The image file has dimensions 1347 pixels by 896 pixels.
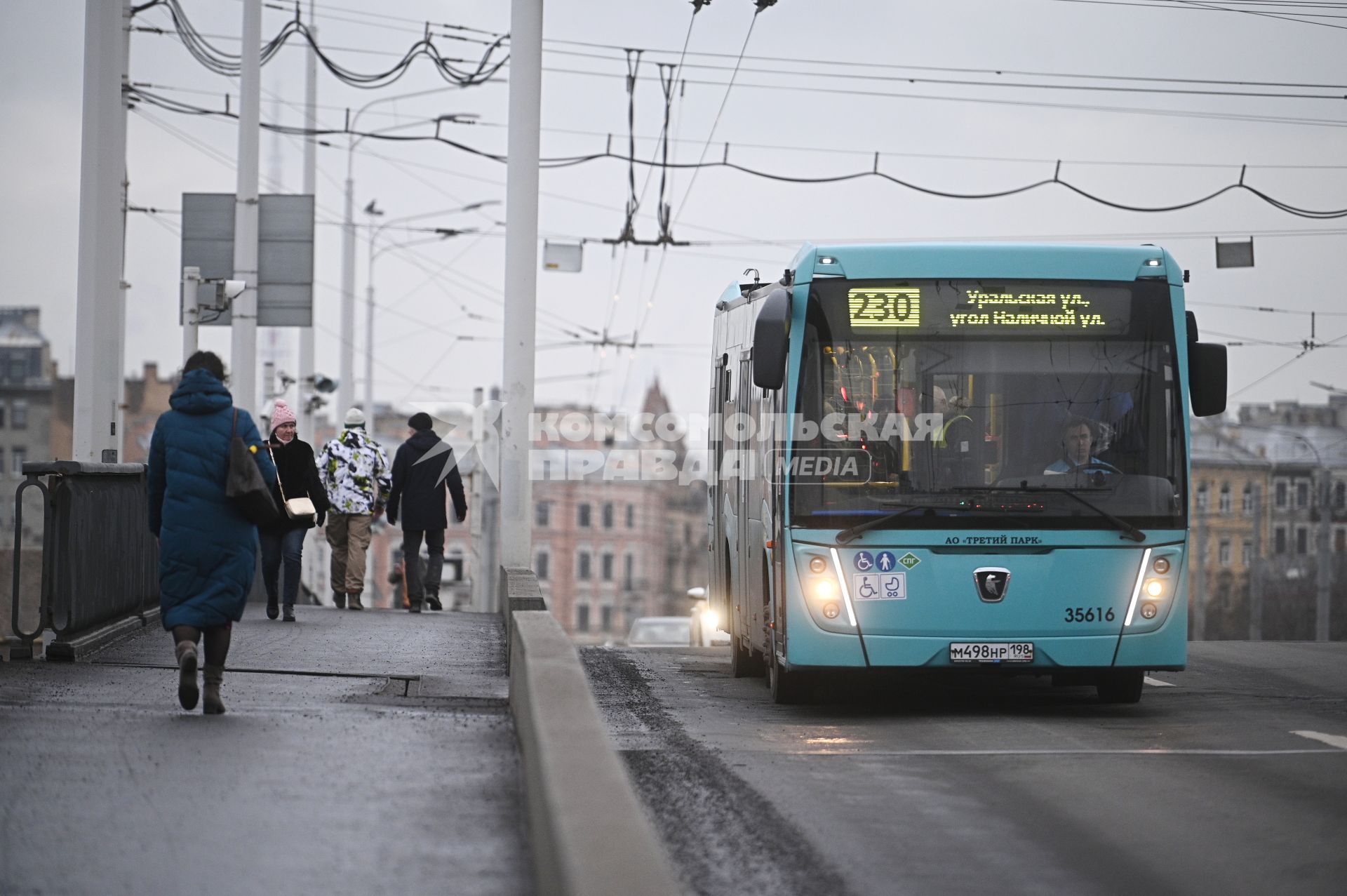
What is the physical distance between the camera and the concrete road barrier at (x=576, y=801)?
485cm

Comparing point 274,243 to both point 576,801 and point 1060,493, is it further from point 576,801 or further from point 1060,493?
point 576,801

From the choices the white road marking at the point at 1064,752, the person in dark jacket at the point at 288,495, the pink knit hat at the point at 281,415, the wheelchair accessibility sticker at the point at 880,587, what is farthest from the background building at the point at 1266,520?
the white road marking at the point at 1064,752

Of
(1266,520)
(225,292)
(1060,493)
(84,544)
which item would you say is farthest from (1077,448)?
(1266,520)

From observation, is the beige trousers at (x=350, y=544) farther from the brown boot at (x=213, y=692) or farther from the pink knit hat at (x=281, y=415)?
the brown boot at (x=213, y=692)

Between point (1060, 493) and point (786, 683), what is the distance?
2235mm

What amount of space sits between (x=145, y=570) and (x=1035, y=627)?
6.94 m

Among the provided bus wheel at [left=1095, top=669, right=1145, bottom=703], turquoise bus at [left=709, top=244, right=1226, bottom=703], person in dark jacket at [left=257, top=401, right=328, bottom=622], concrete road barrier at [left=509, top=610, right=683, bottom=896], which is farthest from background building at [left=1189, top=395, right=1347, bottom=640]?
concrete road barrier at [left=509, top=610, right=683, bottom=896]

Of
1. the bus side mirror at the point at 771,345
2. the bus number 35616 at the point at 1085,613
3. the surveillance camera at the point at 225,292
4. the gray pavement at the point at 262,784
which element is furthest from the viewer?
the surveillance camera at the point at 225,292

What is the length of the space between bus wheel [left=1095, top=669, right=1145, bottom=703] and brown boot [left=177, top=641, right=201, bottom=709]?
19.7 feet

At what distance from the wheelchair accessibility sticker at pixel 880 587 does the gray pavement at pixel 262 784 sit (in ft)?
7.41

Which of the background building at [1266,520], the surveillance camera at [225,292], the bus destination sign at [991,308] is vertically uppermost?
the surveillance camera at [225,292]

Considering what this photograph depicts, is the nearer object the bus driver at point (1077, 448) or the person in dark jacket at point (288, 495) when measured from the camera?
the bus driver at point (1077, 448)

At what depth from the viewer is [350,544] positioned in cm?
1988

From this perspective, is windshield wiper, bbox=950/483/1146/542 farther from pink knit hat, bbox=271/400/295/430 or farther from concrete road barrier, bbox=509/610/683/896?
pink knit hat, bbox=271/400/295/430
